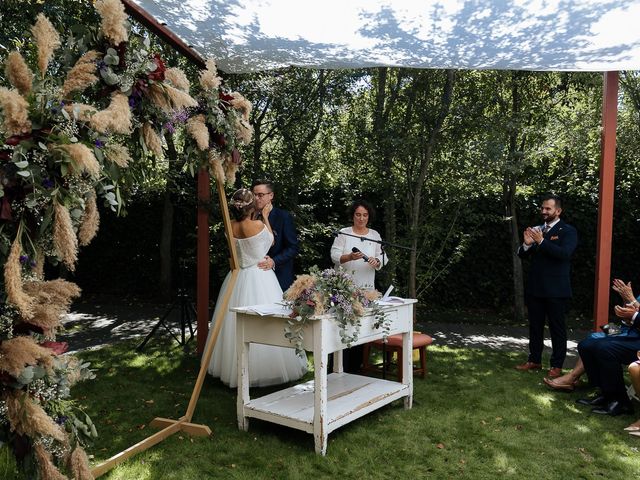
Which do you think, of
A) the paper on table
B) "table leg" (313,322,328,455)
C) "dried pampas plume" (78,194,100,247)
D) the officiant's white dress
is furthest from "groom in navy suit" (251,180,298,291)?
"dried pampas plume" (78,194,100,247)

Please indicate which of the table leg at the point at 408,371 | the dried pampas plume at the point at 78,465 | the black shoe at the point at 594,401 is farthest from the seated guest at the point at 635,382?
the dried pampas plume at the point at 78,465

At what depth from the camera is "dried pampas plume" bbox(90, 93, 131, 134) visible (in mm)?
2287

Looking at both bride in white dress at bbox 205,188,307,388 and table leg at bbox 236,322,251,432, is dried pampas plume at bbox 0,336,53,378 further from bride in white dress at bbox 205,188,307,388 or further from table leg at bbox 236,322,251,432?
bride in white dress at bbox 205,188,307,388

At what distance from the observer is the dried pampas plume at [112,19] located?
8.19ft

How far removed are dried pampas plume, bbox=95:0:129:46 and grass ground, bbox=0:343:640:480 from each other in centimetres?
241

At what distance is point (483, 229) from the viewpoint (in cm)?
952

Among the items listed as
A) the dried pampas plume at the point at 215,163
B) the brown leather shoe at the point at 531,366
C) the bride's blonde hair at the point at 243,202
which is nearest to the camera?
the dried pampas plume at the point at 215,163

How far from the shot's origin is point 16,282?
200 centimetres

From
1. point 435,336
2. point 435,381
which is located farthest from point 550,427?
point 435,336

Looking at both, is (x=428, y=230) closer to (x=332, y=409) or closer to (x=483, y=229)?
(x=483, y=229)

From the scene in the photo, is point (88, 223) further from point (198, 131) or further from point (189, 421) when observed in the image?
point (189, 421)

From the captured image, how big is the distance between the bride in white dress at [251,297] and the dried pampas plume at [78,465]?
2708 millimetres

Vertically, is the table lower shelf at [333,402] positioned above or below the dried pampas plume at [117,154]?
below

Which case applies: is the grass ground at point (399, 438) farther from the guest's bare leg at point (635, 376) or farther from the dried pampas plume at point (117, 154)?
the dried pampas plume at point (117, 154)
